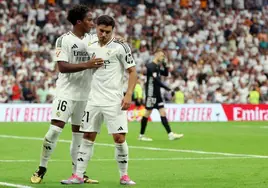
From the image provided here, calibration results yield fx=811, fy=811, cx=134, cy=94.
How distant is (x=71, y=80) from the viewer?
12484 mm

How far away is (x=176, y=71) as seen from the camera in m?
39.2

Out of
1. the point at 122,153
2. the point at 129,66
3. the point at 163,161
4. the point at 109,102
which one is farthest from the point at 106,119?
the point at 163,161

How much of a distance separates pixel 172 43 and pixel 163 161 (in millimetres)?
25142

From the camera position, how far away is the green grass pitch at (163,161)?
12703mm

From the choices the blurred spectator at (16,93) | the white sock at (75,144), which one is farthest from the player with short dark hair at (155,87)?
the blurred spectator at (16,93)

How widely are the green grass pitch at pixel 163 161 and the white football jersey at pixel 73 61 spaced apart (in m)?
1.40

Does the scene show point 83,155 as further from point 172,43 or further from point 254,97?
point 172,43

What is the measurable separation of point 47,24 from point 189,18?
8.93 metres

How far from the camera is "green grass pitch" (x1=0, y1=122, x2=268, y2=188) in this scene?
41.7ft

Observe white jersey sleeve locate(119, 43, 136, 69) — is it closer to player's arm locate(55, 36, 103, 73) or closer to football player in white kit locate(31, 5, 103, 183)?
player's arm locate(55, 36, 103, 73)

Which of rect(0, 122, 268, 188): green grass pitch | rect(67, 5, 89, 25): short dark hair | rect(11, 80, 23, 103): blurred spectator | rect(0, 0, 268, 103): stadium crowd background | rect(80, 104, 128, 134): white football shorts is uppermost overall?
rect(0, 0, 268, 103): stadium crowd background

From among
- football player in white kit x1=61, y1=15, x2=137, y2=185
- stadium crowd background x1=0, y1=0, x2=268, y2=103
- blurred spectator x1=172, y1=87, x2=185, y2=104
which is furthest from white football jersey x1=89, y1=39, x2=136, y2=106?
blurred spectator x1=172, y1=87, x2=185, y2=104

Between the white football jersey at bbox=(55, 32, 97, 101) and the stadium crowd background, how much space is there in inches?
869

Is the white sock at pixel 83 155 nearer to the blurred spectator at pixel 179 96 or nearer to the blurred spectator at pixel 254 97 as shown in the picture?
the blurred spectator at pixel 179 96
